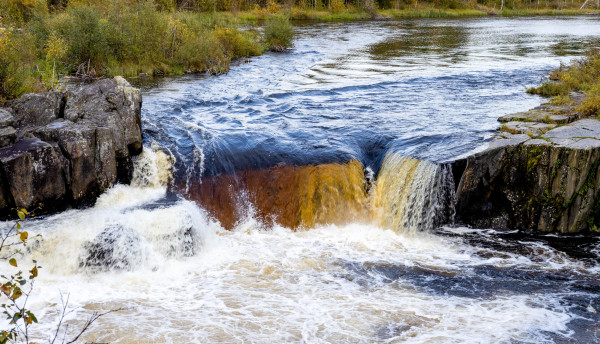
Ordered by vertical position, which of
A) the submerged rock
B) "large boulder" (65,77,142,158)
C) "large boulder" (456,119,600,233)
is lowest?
the submerged rock

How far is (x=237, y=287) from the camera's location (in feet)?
25.8

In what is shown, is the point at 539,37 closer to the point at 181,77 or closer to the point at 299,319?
the point at 181,77

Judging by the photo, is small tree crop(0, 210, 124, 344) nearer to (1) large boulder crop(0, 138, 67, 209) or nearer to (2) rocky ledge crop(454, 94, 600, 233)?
(1) large boulder crop(0, 138, 67, 209)

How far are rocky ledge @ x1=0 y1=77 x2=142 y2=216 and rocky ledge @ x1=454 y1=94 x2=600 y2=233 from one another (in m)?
6.73

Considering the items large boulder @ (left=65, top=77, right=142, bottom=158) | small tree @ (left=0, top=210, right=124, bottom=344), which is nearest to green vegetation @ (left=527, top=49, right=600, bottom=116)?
large boulder @ (left=65, top=77, right=142, bottom=158)

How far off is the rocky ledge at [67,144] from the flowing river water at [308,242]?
398 millimetres

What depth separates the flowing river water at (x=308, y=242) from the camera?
6918 mm

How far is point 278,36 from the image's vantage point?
27.8m

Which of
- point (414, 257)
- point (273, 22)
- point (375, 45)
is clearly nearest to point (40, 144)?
point (414, 257)

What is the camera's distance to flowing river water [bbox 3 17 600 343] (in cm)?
692

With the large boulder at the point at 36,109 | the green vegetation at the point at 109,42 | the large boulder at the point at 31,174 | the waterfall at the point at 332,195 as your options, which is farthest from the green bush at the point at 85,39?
the waterfall at the point at 332,195

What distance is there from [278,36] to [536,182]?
20440 mm

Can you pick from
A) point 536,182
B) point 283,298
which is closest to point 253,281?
point 283,298

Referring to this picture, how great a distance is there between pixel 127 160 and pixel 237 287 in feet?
13.8
